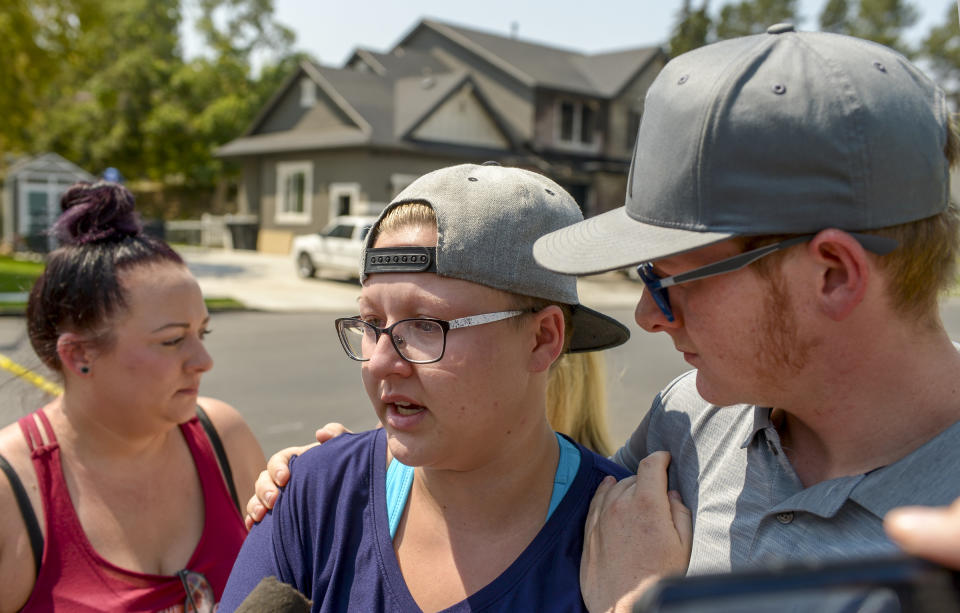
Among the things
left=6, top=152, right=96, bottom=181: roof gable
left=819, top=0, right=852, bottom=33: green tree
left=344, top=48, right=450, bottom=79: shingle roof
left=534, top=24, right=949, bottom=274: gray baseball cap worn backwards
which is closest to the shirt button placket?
left=534, top=24, right=949, bottom=274: gray baseball cap worn backwards

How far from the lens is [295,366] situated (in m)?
10.3

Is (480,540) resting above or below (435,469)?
below

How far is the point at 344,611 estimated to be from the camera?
1688 millimetres

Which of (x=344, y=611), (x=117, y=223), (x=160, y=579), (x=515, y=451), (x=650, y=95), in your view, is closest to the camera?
(x=650, y=95)

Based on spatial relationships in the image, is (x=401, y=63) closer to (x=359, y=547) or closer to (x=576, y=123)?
(x=576, y=123)

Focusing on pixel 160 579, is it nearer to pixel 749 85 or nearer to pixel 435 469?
pixel 435 469

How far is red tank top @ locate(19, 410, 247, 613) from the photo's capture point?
7.37 feet

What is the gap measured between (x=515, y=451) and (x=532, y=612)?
0.35m

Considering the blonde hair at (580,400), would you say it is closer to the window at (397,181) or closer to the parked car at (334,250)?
the parked car at (334,250)

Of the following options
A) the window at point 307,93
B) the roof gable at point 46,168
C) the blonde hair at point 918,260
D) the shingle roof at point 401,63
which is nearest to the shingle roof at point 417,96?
the shingle roof at point 401,63

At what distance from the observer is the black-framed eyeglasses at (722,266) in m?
1.34

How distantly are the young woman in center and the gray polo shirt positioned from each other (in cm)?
24

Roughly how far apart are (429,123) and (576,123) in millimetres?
7114

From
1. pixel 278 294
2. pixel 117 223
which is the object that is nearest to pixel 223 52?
pixel 278 294
